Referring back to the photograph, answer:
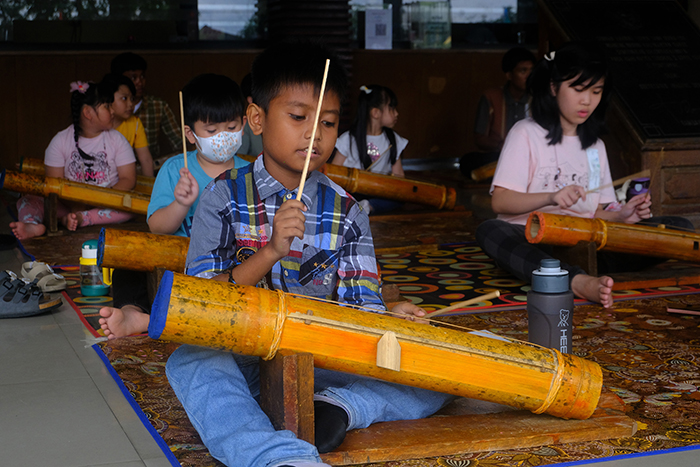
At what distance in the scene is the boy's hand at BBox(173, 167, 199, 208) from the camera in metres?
2.24

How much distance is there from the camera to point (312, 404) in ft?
4.62

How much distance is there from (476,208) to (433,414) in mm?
3349

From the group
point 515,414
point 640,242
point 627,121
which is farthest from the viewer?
point 627,121

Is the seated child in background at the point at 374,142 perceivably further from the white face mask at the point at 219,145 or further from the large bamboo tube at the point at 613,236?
the white face mask at the point at 219,145

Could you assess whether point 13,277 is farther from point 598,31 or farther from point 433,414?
point 598,31

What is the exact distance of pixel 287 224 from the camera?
141 centimetres

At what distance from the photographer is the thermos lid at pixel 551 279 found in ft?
6.16

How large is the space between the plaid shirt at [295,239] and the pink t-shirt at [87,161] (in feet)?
8.39

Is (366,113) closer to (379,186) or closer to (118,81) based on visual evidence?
(379,186)

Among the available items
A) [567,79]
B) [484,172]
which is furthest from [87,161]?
[484,172]

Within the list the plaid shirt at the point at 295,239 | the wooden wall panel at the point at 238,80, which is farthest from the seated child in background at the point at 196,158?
the wooden wall panel at the point at 238,80

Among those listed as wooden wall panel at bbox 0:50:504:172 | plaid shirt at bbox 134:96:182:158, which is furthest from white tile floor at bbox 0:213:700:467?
wooden wall panel at bbox 0:50:504:172

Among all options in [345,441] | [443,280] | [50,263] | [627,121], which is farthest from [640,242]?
[50,263]

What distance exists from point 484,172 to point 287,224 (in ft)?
14.8
